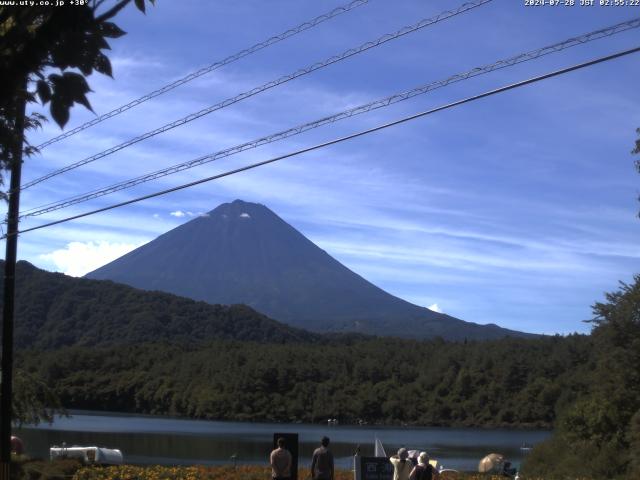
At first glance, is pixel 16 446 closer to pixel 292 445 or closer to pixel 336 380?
pixel 292 445

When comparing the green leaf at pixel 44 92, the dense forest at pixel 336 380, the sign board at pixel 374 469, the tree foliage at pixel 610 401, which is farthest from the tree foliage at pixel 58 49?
Result: the dense forest at pixel 336 380

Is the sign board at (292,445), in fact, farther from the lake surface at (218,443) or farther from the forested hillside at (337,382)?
the forested hillside at (337,382)

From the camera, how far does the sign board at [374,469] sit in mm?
15797

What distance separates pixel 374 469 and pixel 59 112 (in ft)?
42.1

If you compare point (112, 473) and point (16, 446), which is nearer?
point (112, 473)

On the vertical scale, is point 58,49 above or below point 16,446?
above

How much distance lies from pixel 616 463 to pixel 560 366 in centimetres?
5950

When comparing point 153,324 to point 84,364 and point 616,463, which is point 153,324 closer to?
point 84,364

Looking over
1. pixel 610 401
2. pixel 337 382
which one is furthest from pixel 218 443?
pixel 337 382

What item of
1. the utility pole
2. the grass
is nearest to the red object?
the grass

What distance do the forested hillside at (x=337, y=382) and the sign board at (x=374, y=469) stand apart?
65.9 m

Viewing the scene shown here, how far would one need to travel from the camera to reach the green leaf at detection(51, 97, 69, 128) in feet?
13.4

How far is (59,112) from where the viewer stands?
410 cm

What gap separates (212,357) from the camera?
334ft
